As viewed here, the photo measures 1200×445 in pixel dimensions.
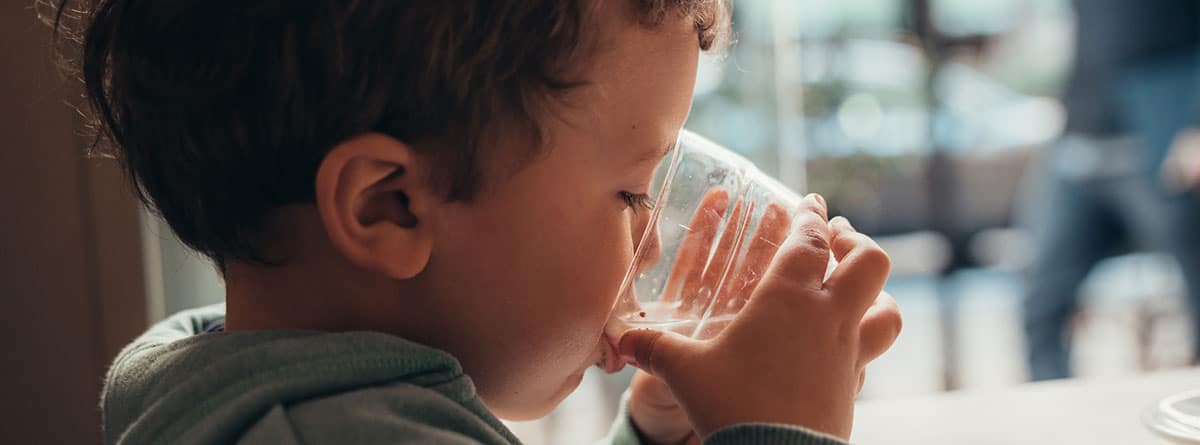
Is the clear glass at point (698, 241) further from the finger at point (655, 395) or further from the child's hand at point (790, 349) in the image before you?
the finger at point (655, 395)

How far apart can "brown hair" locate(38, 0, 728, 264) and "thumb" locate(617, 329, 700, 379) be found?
0.51 feet

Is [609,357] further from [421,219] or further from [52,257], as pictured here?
[52,257]

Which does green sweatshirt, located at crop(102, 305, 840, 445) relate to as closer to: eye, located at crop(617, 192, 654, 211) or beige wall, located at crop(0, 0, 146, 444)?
eye, located at crop(617, 192, 654, 211)

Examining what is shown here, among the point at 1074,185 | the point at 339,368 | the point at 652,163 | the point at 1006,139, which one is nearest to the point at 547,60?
the point at 652,163

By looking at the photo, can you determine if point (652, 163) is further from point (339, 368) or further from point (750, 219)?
point (339, 368)

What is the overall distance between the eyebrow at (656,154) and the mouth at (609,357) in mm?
140

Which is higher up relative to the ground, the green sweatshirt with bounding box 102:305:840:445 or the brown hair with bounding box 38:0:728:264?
the brown hair with bounding box 38:0:728:264

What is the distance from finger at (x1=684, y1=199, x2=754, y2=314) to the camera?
70cm

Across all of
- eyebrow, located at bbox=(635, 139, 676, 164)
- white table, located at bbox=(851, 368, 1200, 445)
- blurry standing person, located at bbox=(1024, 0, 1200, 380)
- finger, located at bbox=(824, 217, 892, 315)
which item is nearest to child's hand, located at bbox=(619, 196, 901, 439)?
finger, located at bbox=(824, 217, 892, 315)

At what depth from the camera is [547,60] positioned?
0.60 metres

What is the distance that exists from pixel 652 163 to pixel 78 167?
1.78ft

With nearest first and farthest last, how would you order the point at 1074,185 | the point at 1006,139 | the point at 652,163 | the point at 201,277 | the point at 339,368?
the point at 339,368
the point at 652,163
the point at 201,277
the point at 1074,185
the point at 1006,139

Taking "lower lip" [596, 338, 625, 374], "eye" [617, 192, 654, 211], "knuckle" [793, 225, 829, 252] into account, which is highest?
"eye" [617, 192, 654, 211]

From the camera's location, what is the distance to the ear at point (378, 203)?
0.57 m
